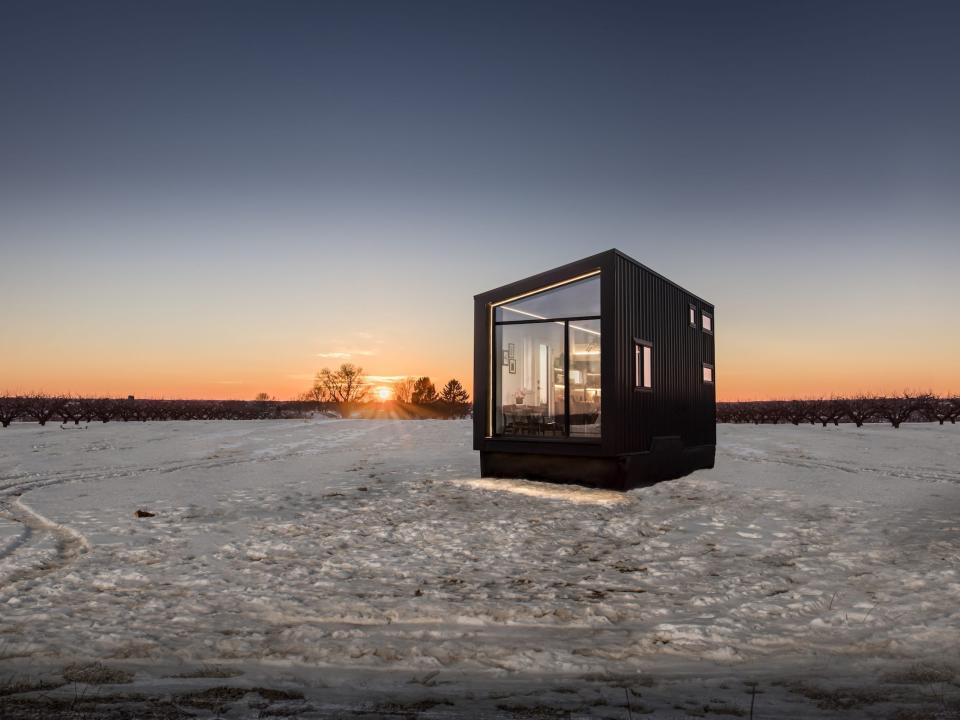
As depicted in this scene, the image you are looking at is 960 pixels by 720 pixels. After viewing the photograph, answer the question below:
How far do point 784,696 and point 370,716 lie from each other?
2.14m

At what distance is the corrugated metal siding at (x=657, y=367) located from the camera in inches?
439

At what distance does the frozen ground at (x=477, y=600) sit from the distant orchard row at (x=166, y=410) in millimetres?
25706

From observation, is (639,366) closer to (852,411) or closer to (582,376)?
(582,376)

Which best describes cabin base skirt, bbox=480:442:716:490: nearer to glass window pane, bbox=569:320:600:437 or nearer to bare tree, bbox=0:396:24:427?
glass window pane, bbox=569:320:600:437

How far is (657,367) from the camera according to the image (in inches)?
501

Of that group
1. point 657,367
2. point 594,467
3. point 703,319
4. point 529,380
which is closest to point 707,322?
point 703,319

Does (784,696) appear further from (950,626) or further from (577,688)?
(950,626)

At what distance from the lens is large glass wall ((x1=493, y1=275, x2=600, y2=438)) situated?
11867mm

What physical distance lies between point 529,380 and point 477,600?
25.2 feet

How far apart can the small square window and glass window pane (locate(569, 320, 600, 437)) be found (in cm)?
482

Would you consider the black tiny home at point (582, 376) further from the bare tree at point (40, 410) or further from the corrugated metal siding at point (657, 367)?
the bare tree at point (40, 410)

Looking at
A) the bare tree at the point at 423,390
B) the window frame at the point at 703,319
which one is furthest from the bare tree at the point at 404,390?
the window frame at the point at 703,319

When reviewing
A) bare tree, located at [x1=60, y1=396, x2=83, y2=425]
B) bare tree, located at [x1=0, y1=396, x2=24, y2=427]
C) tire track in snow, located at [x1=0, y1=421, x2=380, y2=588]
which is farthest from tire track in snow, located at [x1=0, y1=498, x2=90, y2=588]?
bare tree, located at [x1=60, y1=396, x2=83, y2=425]

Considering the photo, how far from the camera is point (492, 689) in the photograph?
360cm
